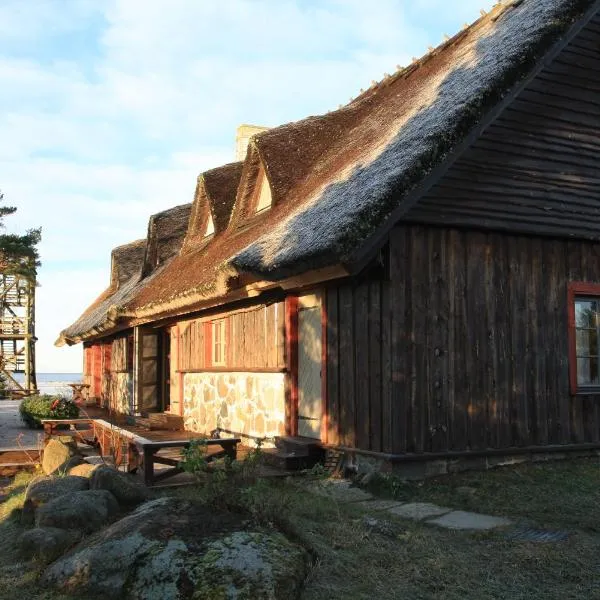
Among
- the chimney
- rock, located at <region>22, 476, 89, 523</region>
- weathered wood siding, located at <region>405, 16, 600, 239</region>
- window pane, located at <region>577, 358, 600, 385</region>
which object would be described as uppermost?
the chimney

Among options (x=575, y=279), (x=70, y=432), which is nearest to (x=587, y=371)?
(x=575, y=279)

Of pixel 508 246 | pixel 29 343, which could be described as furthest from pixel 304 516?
pixel 29 343

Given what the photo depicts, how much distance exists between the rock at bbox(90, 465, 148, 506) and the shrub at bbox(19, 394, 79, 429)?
10.7 meters

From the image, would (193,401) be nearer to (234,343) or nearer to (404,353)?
(234,343)

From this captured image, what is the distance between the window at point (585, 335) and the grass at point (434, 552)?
2259 millimetres

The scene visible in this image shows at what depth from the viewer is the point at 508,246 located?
30.5 ft

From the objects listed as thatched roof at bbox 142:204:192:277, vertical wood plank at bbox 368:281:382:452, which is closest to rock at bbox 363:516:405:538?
vertical wood plank at bbox 368:281:382:452

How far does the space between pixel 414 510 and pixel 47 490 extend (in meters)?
3.55

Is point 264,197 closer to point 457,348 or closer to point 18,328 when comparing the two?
point 457,348

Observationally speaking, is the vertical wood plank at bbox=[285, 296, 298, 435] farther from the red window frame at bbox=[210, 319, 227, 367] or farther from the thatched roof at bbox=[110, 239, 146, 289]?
the thatched roof at bbox=[110, 239, 146, 289]

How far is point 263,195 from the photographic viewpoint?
12.7 metres

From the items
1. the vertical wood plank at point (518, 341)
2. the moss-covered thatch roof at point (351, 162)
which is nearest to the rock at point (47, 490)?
the moss-covered thatch roof at point (351, 162)

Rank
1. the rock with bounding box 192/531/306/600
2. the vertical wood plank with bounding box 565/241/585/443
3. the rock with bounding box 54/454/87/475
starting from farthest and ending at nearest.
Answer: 1. the vertical wood plank with bounding box 565/241/585/443
2. the rock with bounding box 54/454/87/475
3. the rock with bounding box 192/531/306/600

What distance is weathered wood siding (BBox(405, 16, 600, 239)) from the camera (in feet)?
28.9
